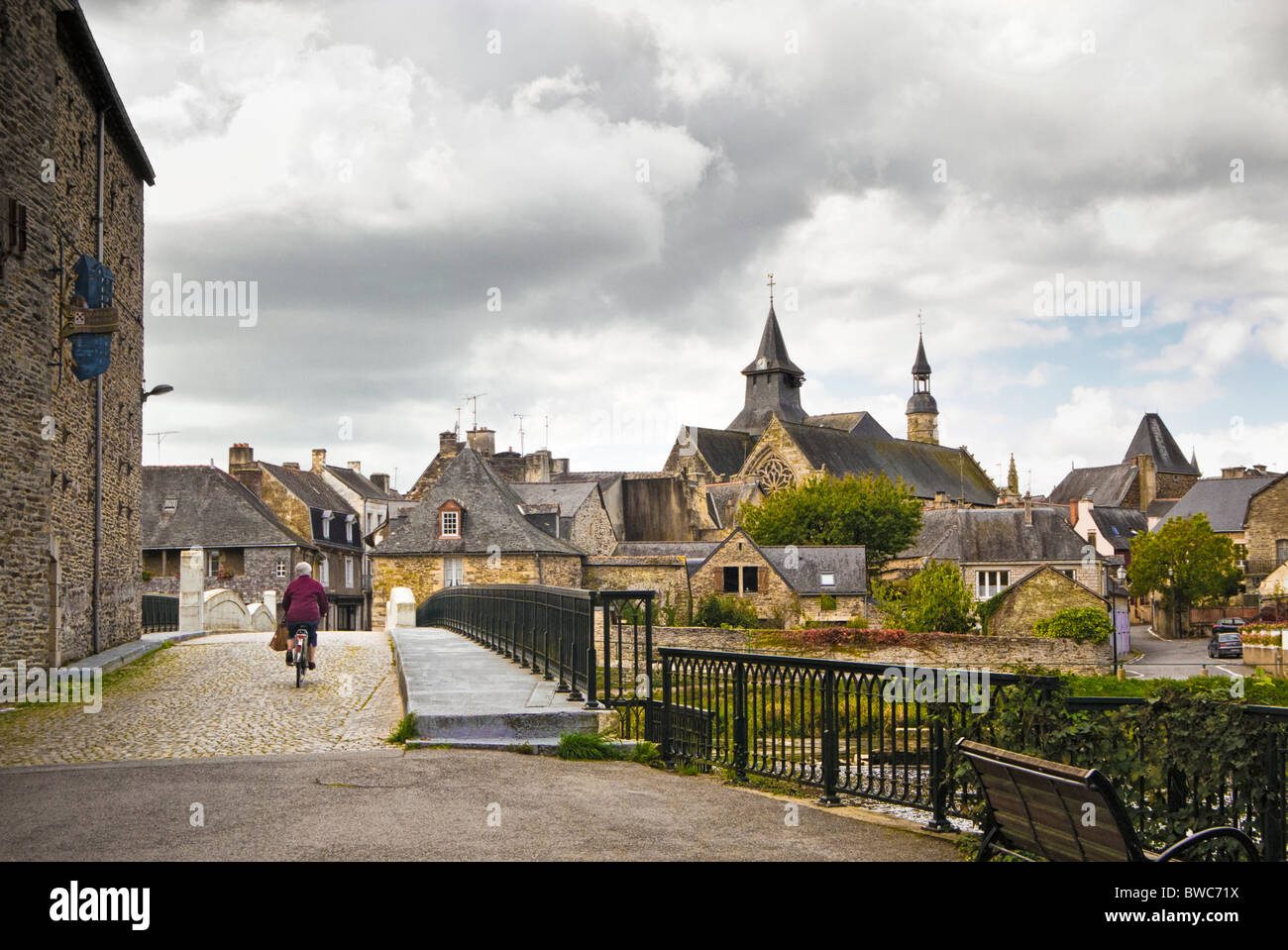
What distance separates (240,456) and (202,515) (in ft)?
37.2

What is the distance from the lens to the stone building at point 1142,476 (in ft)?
339

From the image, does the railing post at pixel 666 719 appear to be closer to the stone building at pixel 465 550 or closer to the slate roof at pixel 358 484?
the stone building at pixel 465 550

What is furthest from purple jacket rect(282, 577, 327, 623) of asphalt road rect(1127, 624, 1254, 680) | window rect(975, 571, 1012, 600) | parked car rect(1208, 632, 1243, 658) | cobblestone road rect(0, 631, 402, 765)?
window rect(975, 571, 1012, 600)

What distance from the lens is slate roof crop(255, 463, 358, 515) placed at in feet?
188

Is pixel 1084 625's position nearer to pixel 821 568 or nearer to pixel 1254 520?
pixel 821 568

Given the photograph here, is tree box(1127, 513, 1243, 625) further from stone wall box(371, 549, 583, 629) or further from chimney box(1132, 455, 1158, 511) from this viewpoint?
stone wall box(371, 549, 583, 629)

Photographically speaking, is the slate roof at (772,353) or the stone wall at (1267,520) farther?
the slate roof at (772,353)

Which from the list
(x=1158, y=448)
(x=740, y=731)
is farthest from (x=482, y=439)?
(x=1158, y=448)

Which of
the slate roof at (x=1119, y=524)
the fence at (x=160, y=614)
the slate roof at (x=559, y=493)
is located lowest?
the fence at (x=160, y=614)

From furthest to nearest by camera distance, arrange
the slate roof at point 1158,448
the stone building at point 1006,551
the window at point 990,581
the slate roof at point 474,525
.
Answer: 1. the slate roof at point 1158,448
2. the window at point 990,581
3. the stone building at point 1006,551
4. the slate roof at point 474,525

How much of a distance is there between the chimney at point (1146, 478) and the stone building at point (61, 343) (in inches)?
3818

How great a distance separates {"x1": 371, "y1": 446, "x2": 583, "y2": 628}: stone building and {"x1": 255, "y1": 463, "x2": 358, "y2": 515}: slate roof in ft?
30.9

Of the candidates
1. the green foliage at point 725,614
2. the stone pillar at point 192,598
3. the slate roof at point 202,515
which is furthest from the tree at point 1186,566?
the stone pillar at point 192,598

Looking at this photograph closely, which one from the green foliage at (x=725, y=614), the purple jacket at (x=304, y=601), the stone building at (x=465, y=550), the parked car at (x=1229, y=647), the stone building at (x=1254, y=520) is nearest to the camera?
the purple jacket at (x=304, y=601)
